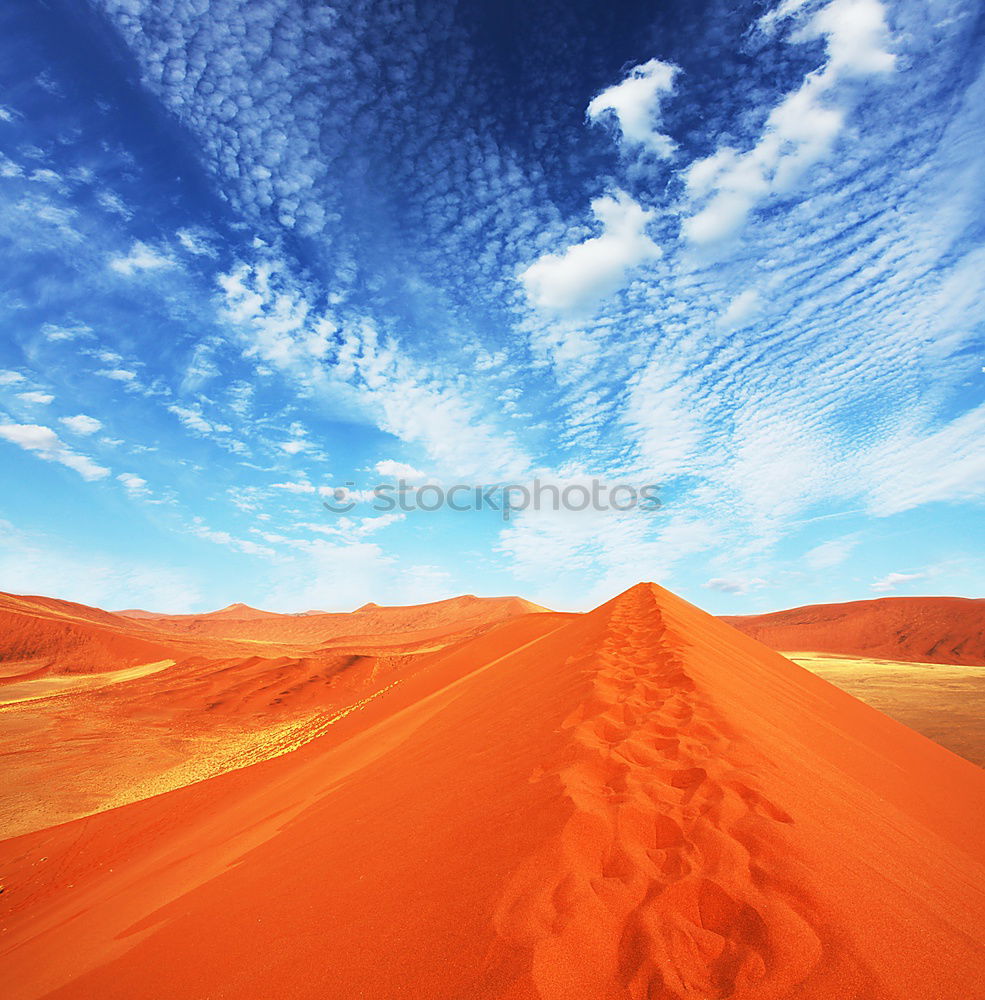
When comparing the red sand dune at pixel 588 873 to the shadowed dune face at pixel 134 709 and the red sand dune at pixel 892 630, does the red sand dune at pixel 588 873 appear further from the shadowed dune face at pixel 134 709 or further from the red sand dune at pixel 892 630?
the red sand dune at pixel 892 630

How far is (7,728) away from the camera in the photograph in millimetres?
17859

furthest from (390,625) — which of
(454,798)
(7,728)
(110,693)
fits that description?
(454,798)

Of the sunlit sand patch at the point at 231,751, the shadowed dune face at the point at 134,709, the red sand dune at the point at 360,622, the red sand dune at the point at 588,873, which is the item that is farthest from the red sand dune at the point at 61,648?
the red sand dune at the point at 588,873

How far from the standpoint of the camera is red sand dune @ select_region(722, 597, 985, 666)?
4881cm

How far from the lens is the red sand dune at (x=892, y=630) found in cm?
4881

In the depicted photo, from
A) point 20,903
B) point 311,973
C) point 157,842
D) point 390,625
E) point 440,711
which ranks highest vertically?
point 390,625

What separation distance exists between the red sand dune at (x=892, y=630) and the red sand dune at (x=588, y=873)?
177 feet

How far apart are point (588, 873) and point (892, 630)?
243 feet

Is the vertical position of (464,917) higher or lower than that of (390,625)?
lower

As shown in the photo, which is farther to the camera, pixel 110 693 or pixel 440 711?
pixel 110 693

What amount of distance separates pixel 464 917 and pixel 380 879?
1089 mm

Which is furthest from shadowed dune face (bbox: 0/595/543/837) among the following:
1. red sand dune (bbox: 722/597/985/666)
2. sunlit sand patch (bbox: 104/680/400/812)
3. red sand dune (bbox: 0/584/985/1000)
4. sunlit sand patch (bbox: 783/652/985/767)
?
red sand dune (bbox: 722/597/985/666)

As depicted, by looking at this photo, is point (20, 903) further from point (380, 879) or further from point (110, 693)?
point (110, 693)

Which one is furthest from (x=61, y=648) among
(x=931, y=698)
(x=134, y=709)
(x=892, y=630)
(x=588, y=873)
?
(x=892, y=630)
